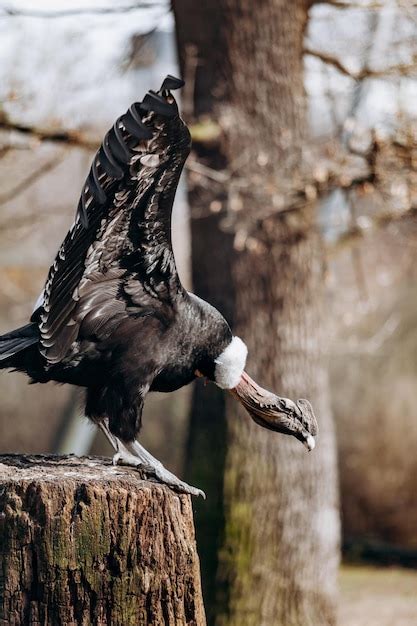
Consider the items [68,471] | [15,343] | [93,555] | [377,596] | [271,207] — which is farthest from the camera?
[377,596]

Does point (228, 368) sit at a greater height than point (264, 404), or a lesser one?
greater

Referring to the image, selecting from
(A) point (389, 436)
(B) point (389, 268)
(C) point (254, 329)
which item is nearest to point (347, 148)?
(C) point (254, 329)

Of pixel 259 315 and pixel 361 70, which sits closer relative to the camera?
pixel 259 315

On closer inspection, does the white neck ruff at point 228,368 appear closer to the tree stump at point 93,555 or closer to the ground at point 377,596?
the tree stump at point 93,555

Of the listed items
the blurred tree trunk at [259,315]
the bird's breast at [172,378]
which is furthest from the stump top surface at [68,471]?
the blurred tree trunk at [259,315]

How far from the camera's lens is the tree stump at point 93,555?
281cm

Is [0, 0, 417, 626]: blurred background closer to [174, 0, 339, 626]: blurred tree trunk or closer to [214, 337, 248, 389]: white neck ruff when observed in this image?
[174, 0, 339, 626]: blurred tree trunk

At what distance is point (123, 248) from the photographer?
342cm

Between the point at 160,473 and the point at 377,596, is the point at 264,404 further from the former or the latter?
the point at 377,596

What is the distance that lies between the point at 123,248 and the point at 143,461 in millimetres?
712

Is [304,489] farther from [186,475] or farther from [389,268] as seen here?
[389,268]

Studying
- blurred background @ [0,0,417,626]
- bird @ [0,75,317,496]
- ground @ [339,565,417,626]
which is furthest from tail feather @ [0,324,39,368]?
ground @ [339,565,417,626]

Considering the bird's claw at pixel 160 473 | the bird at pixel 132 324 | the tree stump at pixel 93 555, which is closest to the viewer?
the tree stump at pixel 93 555

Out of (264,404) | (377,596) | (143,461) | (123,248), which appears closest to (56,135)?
(123,248)
